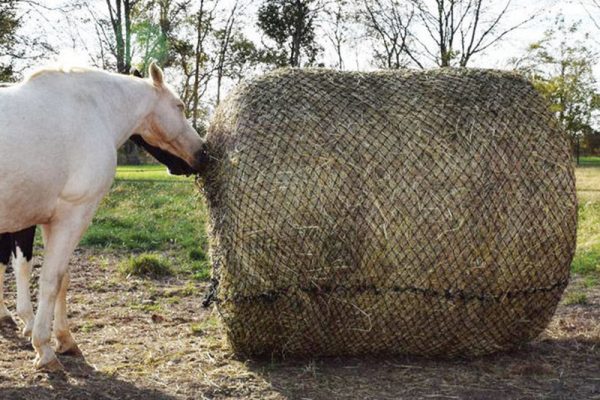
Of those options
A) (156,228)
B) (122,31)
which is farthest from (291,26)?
(156,228)

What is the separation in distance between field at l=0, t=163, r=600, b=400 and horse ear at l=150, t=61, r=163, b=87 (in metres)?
2.07

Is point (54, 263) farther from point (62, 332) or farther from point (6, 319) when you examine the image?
point (6, 319)

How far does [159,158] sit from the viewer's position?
5.59 m

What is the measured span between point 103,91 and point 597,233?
26.6 ft

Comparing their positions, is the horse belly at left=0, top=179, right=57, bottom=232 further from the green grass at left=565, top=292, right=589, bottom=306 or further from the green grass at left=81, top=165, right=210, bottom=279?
the green grass at left=565, top=292, right=589, bottom=306

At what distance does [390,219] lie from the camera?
14.9 feet

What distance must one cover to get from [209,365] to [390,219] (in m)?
1.67

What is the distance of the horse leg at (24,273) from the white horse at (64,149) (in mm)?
35

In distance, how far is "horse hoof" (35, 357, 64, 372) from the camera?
15.0 ft

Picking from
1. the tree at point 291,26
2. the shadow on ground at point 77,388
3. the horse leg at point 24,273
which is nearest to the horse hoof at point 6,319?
the horse leg at point 24,273

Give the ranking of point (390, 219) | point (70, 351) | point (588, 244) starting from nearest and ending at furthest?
point (390, 219) < point (70, 351) < point (588, 244)

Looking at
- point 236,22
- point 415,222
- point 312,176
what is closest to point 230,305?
point 312,176

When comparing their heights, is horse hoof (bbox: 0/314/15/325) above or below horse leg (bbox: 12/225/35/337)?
below

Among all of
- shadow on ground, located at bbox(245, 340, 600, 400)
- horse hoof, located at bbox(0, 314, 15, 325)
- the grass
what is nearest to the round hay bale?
shadow on ground, located at bbox(245, 340, 600, 400)
